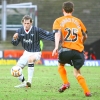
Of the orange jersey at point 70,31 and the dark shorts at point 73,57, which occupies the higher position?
the orange jersey at point 70,31

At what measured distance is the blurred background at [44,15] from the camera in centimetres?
3459

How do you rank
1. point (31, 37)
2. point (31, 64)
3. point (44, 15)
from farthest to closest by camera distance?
point (44, 15), point (31, 37), point (31, 64)

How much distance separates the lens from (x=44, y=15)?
1506 inches

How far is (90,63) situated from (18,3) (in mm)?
12956

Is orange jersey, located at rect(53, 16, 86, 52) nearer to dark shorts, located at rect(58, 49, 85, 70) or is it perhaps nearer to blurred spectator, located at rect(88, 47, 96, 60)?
dark shorts, located at rect(58, 49, 85, 70)

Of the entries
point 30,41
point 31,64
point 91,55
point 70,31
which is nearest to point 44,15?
point 91,55

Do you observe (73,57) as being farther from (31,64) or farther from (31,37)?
(31,37)

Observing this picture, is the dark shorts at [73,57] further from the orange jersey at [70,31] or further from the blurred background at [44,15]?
the blurred background at [44,15]

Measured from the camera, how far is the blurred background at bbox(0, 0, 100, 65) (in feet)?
113

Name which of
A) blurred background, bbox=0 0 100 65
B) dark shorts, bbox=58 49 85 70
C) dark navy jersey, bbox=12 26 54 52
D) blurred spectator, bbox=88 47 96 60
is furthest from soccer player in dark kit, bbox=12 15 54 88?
blurred background, bbox=0 0 100 65

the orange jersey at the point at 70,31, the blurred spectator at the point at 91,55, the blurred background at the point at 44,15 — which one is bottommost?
the blurred spectator at the point at 91,55

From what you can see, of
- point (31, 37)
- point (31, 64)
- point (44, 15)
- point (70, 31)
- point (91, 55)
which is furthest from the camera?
point (44, 15)

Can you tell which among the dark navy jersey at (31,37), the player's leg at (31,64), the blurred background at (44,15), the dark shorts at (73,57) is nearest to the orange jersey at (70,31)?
the dark shorts at (73,57)

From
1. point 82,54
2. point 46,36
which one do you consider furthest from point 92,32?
point 82,54
